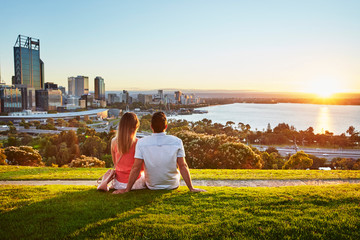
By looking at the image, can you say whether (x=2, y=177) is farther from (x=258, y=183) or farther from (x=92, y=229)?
(x=258, y=183)

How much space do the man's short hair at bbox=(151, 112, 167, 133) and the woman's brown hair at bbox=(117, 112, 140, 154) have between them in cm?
38

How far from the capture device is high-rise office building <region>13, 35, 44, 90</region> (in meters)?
133

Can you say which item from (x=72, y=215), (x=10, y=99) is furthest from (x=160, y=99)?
(x=72, y=215)

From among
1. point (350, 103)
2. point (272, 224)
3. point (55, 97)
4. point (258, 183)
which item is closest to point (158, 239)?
point (272, 224)

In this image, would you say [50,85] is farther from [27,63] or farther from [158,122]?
[158,122]

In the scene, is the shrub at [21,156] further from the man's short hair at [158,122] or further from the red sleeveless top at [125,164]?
the man's short hair at [158,122]

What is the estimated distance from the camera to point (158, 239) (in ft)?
10.2

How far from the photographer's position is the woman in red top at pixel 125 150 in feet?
14.8

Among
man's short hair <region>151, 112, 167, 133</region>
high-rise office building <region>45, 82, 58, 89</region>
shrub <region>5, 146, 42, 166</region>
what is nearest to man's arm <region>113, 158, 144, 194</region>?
man's short hair <region>151, 112, 167, 133</region>

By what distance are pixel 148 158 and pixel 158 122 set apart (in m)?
0.65

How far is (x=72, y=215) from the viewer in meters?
3.76

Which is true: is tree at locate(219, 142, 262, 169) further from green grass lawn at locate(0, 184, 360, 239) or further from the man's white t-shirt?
the man's white t-shirt

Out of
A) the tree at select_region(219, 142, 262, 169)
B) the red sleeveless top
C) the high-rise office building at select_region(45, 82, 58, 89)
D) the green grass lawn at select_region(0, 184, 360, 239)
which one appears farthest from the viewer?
the high-rise office building at select_region(45, 82, 58, 89)

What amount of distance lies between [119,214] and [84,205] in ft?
2.53
